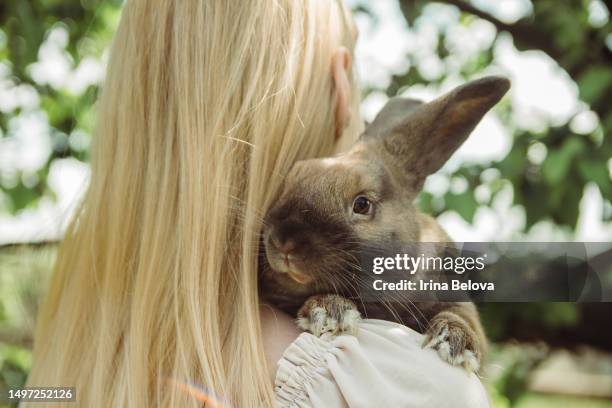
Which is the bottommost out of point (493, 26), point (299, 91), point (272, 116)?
point (272, 116)

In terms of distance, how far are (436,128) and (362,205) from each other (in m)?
0.33

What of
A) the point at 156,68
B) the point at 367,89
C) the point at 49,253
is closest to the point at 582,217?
the point at 367,89

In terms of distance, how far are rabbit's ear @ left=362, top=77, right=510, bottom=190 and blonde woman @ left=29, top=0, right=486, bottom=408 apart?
18 centimetres

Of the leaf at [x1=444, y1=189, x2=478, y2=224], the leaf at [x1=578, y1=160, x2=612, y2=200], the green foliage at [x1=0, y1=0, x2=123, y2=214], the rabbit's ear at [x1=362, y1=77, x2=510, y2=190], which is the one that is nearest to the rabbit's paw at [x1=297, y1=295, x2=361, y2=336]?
the rabbit's ear at [x1=362, y1=77, x2=510, y2=190]

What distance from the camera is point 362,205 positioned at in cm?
157

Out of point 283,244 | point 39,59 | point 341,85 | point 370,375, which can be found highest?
point 39,59

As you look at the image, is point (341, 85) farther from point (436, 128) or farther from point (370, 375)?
point (370, 375)

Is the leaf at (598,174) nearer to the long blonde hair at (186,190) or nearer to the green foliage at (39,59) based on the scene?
the long blonde hair at (186,190)

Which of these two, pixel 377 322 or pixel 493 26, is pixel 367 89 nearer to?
pixel 493 26

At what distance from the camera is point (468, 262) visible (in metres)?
1.67

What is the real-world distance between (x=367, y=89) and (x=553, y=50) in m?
0.89

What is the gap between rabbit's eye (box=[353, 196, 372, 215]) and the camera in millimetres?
1555

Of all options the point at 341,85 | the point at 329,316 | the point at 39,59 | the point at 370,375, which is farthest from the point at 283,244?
the point at 39,59

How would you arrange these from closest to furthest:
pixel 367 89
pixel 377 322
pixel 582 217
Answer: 1. pixel 377 322
2. pixel 582 217
3. pixel 367 89
